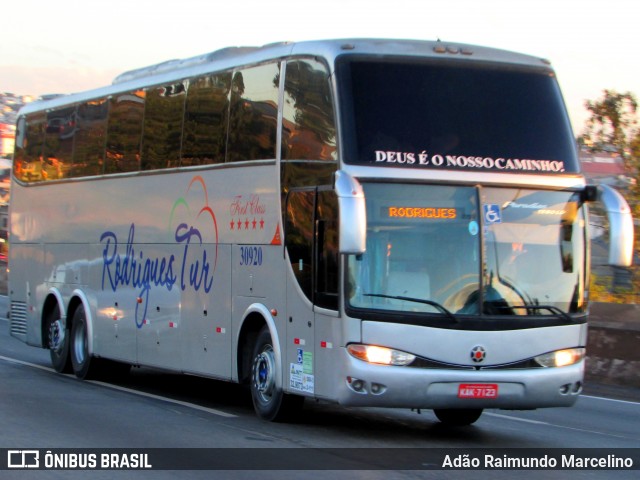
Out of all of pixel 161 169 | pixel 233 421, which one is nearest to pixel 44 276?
pixel 161 169

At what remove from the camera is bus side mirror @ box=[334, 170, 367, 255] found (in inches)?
391

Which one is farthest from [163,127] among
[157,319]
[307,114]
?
[307,114]

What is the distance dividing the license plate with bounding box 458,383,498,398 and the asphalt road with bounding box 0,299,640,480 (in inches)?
22.2

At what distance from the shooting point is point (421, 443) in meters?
11.1

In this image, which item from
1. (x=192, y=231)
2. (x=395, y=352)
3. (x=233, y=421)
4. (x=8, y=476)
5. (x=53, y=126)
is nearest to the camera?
(x=8, y=476)

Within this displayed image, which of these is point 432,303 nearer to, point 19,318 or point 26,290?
point 26,290

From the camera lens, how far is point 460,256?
1073 centimetres

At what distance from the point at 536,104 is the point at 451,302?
2.34m

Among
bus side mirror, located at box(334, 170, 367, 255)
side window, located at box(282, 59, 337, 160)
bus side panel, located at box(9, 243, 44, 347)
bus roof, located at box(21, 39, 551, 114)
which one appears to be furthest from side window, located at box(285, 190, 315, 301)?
bus side panel, located at box(9, 243, 44, 347)

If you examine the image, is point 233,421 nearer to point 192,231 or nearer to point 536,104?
point 192,231

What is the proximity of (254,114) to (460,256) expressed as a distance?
10.9 feet

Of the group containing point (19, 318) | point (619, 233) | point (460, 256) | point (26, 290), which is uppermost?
point (619, 233)

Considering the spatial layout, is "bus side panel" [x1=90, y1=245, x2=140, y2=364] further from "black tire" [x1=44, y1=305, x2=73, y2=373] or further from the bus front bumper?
the bus front bumper

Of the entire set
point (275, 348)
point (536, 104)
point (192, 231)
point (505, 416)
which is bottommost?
point (505, 416)
